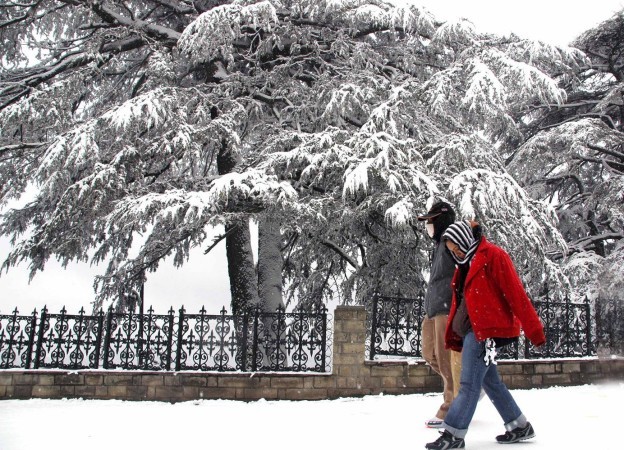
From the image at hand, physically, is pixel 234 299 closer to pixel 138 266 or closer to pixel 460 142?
pixel 138 266

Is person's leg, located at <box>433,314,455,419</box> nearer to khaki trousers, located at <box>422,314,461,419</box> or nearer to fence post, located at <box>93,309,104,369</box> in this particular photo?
khaki trousers, located at <box>422,314,461,419</box>

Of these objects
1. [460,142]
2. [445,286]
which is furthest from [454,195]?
[445,286]

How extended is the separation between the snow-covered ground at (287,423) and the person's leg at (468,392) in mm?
461

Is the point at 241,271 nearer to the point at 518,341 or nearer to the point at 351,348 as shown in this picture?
the point at 351,348

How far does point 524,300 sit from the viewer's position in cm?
379

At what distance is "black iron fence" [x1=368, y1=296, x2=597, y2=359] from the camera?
7.62 meters

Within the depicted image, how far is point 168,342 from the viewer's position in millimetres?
7316

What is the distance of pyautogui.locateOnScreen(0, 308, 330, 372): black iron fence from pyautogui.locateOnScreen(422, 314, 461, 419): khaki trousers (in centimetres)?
237

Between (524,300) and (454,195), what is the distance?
4132mm

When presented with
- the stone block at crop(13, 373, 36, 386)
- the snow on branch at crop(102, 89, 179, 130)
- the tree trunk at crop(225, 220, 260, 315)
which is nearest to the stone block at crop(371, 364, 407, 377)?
the tree trunk at crop(225, 220, 260, 315)

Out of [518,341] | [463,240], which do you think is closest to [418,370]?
[518,341]

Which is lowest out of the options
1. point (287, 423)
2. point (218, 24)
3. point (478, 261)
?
point (287, 423)

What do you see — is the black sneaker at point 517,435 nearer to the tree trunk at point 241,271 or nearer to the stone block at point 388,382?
the stone block at point 388,382

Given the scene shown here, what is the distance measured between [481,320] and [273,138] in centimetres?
641
